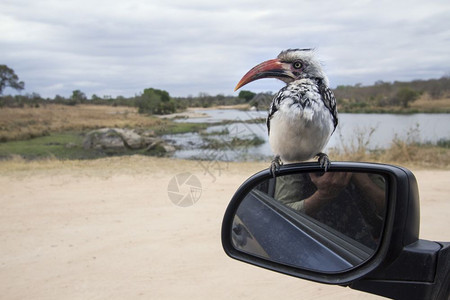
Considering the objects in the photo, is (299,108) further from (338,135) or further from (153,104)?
(153,104)

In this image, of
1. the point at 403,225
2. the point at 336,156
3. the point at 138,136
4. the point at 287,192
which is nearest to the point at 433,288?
the point at 403,225

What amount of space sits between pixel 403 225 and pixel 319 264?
1.95 feet

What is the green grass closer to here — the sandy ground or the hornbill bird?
the sandy ground

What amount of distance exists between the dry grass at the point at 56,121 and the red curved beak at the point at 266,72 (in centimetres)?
2370

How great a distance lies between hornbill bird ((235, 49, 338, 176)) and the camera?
6.09ft

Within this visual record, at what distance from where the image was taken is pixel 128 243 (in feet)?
17.5

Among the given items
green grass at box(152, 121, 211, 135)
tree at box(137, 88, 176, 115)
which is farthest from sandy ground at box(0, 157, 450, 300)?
tree at box(137, 88, 176, 115)

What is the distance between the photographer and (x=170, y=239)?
5.48 m

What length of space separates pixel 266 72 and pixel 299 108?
1.13 ft

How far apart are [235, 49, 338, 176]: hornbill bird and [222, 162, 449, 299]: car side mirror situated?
0.45 feet

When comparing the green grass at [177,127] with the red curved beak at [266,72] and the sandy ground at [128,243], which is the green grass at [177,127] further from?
the red curved beak at [266,72]

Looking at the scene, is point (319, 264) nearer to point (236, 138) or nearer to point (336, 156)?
point (336, 156)

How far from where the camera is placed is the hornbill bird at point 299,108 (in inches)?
73.0

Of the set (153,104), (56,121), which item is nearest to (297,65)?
(56,121)
